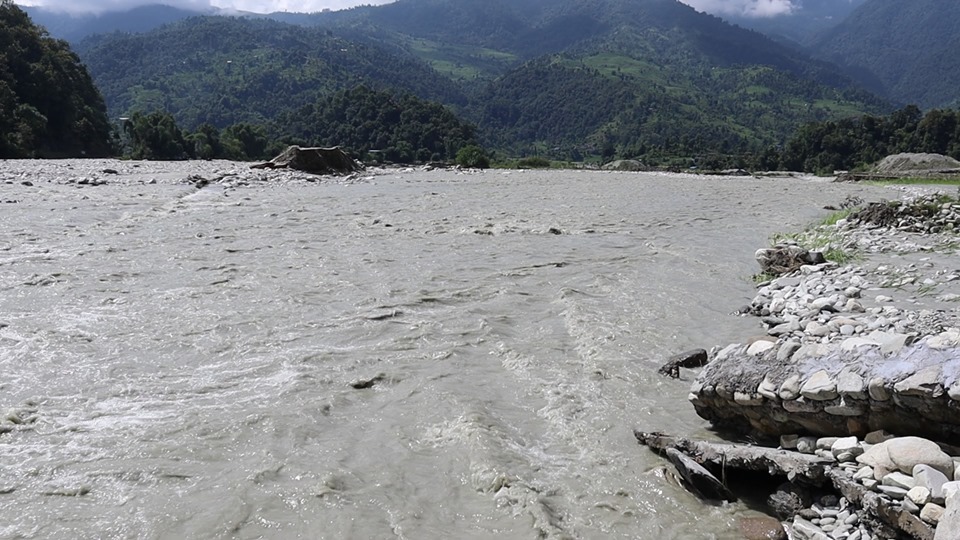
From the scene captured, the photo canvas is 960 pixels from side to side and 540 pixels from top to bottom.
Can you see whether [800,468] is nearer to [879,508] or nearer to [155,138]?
[879,508]

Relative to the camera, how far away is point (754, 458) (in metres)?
4.44

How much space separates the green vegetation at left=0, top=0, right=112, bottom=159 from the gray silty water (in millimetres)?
43088

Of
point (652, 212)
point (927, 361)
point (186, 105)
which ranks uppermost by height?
point (927, 361)

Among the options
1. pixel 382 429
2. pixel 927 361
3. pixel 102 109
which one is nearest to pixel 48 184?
pixel 382 429

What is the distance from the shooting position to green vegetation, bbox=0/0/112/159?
160 feet

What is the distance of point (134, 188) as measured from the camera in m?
22.4

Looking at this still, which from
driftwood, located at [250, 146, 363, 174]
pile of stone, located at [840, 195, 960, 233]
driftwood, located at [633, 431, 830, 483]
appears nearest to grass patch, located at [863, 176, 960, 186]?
pile of stone, located at [840, 195, 960, 233]

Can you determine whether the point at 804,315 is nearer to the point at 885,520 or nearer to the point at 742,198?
the point at 885,520

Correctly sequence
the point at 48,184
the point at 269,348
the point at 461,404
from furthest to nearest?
the point at 48,184 < the point at 269,348 < the point at 461,404

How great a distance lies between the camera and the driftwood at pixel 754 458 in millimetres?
4137

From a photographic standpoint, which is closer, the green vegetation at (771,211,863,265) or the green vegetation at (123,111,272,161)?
the green vegetation at (771,211,863,265)

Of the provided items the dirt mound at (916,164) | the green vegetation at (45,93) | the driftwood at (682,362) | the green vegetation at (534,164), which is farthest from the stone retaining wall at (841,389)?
the green vegetation at (534,164)

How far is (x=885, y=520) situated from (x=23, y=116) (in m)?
55.9

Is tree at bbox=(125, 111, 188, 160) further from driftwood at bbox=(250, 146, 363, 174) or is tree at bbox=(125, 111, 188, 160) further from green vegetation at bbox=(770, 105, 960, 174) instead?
green vegetation at bbox=(770, 105, 960, 174)
